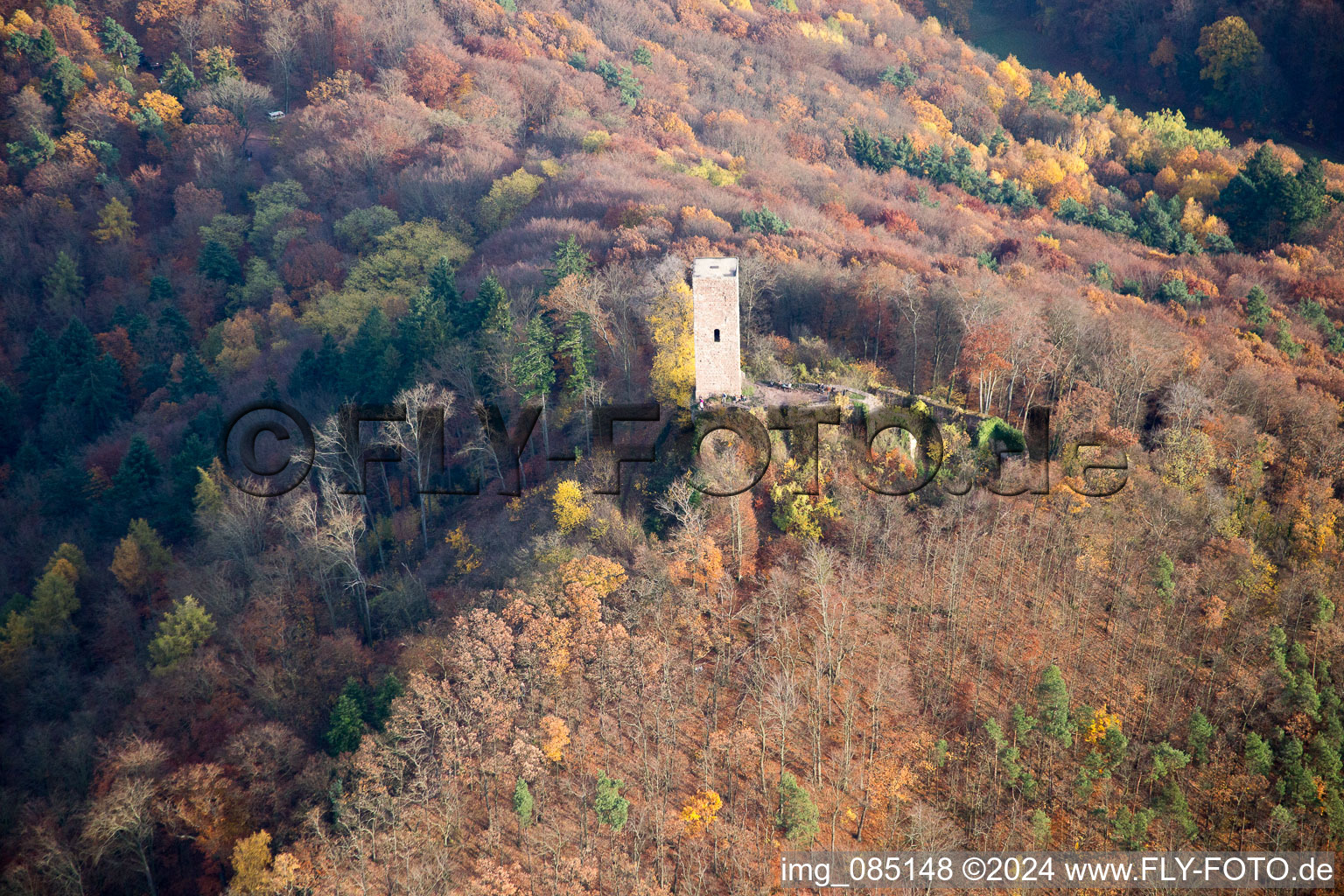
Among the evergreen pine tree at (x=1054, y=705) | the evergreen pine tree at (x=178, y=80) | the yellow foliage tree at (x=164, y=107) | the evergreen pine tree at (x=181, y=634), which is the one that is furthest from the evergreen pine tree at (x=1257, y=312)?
the evergreen pine tree at (x=178, y=80)

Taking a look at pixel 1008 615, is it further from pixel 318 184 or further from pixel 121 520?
pixel 318 184

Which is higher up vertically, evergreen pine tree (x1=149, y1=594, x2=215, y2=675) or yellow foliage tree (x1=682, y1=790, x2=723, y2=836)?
evergreen pine tree (x1=149, y1=594, x2=215, y2=675)

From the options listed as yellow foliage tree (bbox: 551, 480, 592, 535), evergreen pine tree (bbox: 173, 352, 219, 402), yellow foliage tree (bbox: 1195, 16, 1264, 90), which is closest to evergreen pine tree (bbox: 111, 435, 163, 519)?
evergreen pine tree (bbox: 173, 352, 219, 402)

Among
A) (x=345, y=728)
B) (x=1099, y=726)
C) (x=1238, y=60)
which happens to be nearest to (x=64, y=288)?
(x=345, y=728)

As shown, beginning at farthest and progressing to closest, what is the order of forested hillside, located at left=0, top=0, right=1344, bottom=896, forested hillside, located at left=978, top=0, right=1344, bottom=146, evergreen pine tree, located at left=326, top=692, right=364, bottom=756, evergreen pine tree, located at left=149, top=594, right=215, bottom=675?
forested hillside, located at left=978, top=0, right=1344, bottom=146
evergreen pine tree, located at left=149, top=594, right=215, bottom=675
evergreen pine tree, located at left=326, top=692, right=364, bottom=756
forested hillside, located at left=0, top=0, right=1344, bottom=896

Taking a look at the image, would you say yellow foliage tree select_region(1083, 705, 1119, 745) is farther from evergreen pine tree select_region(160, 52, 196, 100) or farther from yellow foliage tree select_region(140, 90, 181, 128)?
evergreen pine tree select_region(160, 52, 196, 100)

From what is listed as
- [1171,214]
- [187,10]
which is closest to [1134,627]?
[1171,214]
